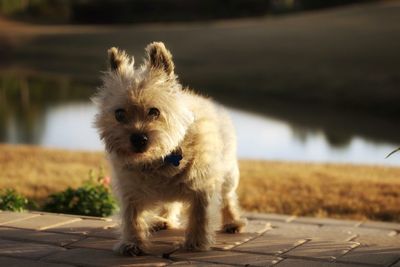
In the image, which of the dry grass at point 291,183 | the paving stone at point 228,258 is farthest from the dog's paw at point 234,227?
the dry grass at point 291,183

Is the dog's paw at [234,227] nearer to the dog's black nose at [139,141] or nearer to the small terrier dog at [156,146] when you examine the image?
the small terrier dog at [156,146]

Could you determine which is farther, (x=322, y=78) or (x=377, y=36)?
(x=377, y=36)

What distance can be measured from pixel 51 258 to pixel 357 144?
1149cm

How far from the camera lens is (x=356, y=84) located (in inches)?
1009

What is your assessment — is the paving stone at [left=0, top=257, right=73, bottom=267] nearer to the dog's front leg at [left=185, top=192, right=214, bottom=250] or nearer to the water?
the dog's front leg at [left=185, top=192, right=214, bottom=250]

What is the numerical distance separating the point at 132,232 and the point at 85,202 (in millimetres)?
2020

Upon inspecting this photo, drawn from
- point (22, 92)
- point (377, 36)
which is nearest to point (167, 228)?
point (22, 92)

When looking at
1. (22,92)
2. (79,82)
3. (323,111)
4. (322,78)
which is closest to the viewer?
(323,111)

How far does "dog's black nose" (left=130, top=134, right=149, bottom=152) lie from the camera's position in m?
4.05

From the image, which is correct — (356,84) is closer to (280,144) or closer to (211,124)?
(280,144)

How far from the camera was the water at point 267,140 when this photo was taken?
13.5 meters

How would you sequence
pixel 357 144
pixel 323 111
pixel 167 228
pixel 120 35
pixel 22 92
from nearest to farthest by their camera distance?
pixel 167 228 → pixel 357 144 → pixel 323 111 → pixel 22 92 → pixel 120 35

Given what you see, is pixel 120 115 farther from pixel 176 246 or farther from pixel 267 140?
pixel 267 140

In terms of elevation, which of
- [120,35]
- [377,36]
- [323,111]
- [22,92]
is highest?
[120,35]
